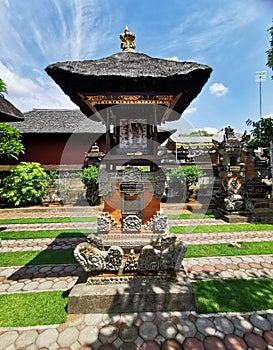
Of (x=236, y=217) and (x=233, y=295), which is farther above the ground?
(x=236, y=217)

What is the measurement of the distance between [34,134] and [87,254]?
1498cm

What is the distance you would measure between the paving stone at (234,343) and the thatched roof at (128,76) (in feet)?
13.1

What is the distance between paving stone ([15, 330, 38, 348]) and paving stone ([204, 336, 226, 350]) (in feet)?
7.35

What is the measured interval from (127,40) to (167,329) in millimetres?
5966

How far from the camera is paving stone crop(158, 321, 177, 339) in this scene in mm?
2467

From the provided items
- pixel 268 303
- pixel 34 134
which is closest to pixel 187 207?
pixel 268 303

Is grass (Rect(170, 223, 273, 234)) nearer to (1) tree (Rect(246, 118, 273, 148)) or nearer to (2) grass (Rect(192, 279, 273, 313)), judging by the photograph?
(2) grass (Rect(192, 279, 273, 313))

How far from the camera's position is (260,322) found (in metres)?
2.63

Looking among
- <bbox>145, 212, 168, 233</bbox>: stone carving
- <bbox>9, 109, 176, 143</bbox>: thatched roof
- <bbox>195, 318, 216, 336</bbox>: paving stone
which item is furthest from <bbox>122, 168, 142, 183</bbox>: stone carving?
<bbox>9, 109, 176, 143</bbox>: thatched roof

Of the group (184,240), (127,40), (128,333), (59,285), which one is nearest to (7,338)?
(59,285)

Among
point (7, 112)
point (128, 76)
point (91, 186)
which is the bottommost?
point (91, 186)

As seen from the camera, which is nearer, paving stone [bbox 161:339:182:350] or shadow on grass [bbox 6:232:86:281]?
paving stone [bbox 161:339:182:350]

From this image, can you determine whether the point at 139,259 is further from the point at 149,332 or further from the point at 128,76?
the point at 128,76

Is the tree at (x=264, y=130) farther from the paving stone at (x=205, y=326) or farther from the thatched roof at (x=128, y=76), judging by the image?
the paving stone at (x=205, y=326)
